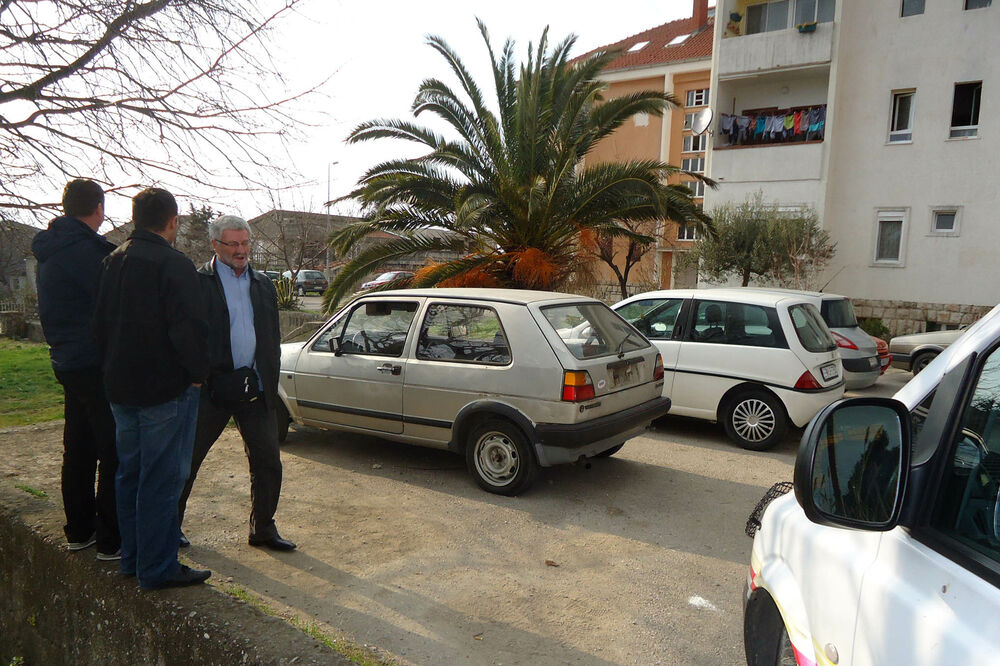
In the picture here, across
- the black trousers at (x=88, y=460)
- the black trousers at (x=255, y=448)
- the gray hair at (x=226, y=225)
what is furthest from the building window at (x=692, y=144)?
the black trousers at (x=88, y=460)

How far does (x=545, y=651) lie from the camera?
340cm

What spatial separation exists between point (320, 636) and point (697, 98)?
112 ft

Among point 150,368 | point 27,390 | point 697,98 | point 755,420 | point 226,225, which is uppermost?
point 697,98

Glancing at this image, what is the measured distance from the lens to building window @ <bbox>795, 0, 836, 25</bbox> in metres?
21.4

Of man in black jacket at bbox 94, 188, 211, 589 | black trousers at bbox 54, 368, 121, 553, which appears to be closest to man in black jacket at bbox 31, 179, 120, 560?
black trousers at bbox 54, 368, 121, 553

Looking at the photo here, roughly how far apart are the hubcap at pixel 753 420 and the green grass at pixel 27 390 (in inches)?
303

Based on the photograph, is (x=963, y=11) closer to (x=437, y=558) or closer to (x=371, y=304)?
(x=371, y=304)

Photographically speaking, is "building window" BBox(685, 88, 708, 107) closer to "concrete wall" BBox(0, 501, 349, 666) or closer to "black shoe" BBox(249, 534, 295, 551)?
"black shoe" BBox(249, 534, 295, 551)

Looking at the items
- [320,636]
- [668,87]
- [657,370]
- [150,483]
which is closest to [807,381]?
[657,370]

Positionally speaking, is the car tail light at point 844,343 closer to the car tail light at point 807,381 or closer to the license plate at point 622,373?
the car tail light at point 807,381

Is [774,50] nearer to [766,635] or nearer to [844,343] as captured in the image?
[844,343]

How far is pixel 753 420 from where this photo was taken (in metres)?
7.41

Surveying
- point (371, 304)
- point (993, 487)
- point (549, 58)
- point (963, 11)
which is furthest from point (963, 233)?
point (993, 487)

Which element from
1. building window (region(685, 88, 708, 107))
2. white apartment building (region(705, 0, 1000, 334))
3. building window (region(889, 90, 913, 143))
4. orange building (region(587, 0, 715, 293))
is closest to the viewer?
white apartment building (region(705, 0, 1000, 334))
